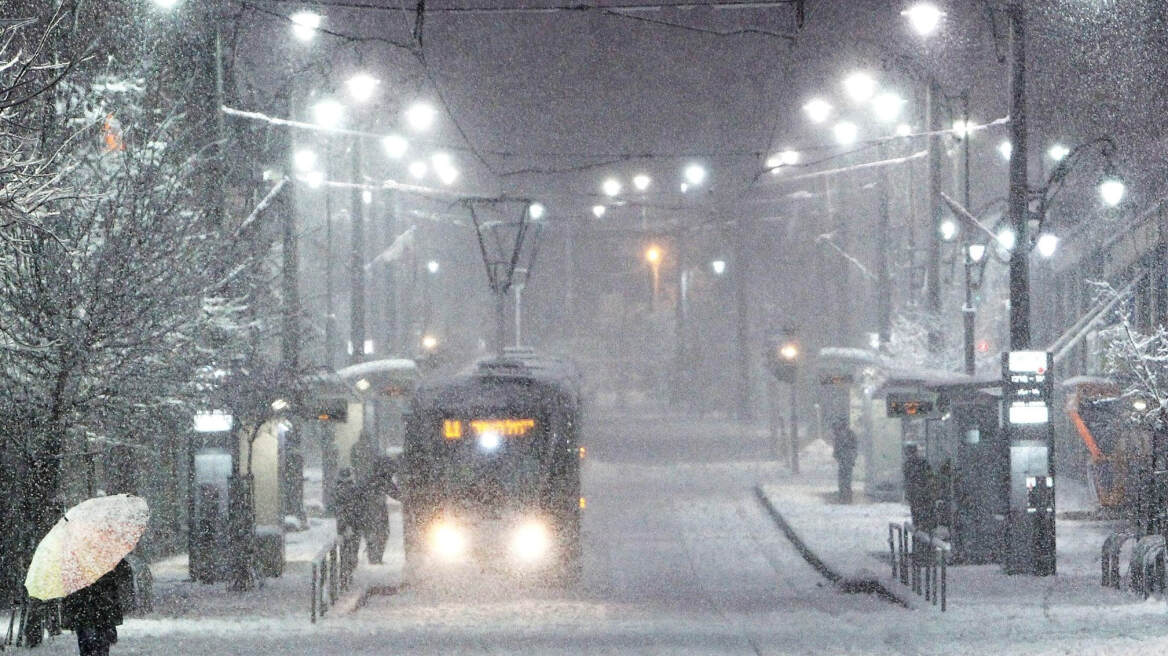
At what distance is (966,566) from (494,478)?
7248mm

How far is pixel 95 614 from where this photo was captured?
38.6ft

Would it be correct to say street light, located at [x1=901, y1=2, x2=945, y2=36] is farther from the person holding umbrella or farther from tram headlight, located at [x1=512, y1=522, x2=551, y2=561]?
the person holding umbrella

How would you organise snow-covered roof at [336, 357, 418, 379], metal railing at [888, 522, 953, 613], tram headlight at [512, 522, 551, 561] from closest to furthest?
1. metal railing at [888, 522, 953, 613]
2. tram headlight at [512, 522, 551, 561]
3. snow-covered roof at [336, 357, 418, 379]

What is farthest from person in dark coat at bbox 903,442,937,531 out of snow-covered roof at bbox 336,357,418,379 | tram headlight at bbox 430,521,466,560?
snow-covered roof at bbox 336,357,418,379

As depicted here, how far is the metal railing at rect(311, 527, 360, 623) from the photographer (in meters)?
18.8

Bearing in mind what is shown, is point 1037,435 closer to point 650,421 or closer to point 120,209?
point 120,209

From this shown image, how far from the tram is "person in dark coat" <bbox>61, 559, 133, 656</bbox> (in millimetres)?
9900

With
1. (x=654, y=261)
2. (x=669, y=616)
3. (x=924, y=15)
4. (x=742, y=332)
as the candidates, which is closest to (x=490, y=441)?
(x=669, y=616)

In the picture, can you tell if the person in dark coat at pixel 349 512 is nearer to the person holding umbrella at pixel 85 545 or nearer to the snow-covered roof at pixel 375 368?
the snow-covered roof at pixel 375 368

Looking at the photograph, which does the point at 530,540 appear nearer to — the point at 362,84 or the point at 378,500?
the point at 378,500

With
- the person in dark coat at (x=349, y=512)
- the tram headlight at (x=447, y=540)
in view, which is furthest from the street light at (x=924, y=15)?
the person in dark coat at (x=349, y=512)

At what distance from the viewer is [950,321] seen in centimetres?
4381

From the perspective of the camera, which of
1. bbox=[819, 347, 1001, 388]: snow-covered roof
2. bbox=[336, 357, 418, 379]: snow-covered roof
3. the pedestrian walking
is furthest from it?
the pedestrian walking

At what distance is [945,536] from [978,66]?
92.2 ft
